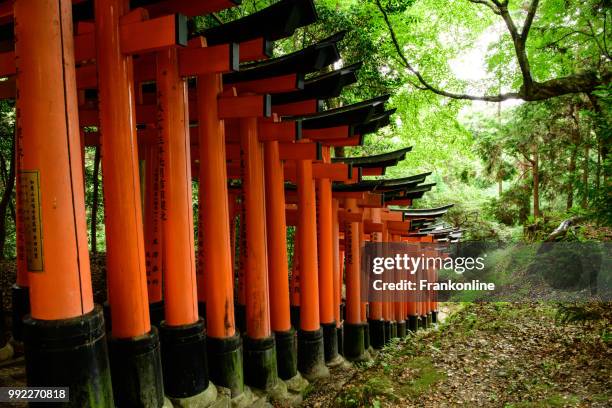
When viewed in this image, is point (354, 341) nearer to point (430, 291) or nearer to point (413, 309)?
point (413, 309)

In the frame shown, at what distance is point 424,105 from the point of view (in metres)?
14.9

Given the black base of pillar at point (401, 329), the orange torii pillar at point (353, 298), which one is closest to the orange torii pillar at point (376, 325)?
the orange torii pillar at point (353, 298)

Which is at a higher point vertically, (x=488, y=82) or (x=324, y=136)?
(x=488, y=82)

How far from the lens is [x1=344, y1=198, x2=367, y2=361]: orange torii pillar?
9.30 metres

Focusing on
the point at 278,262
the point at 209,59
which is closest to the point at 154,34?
the point at 209,59

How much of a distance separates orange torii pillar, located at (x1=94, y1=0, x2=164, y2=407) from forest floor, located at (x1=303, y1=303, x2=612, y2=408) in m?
3.19

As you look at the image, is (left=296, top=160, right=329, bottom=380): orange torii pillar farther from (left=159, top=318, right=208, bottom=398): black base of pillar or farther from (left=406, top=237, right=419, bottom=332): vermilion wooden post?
(left=406, top=237, right=419, bottom=332): vermilion wooden post

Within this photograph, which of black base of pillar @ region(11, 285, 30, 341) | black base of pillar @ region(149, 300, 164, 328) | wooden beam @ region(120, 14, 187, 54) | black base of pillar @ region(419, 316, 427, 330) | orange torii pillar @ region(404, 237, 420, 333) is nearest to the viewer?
Result: wooden beam @ region(120, 14, 187, 54)

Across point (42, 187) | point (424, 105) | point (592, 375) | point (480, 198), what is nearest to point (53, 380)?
point (42, 187)

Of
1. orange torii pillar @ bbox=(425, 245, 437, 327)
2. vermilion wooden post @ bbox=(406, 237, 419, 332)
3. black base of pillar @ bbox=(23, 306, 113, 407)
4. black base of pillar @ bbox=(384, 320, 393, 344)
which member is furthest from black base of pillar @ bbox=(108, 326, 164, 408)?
orange torii pillar @ bbox=(425, 245, 437, 327)

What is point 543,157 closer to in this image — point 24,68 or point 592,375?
point 592,375

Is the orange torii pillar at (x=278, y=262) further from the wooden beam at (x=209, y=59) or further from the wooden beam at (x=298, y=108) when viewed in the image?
the wooden beam at (x=209, y=59)

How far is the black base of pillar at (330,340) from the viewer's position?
8082 millimetres

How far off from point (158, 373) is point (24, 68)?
2.60 m
